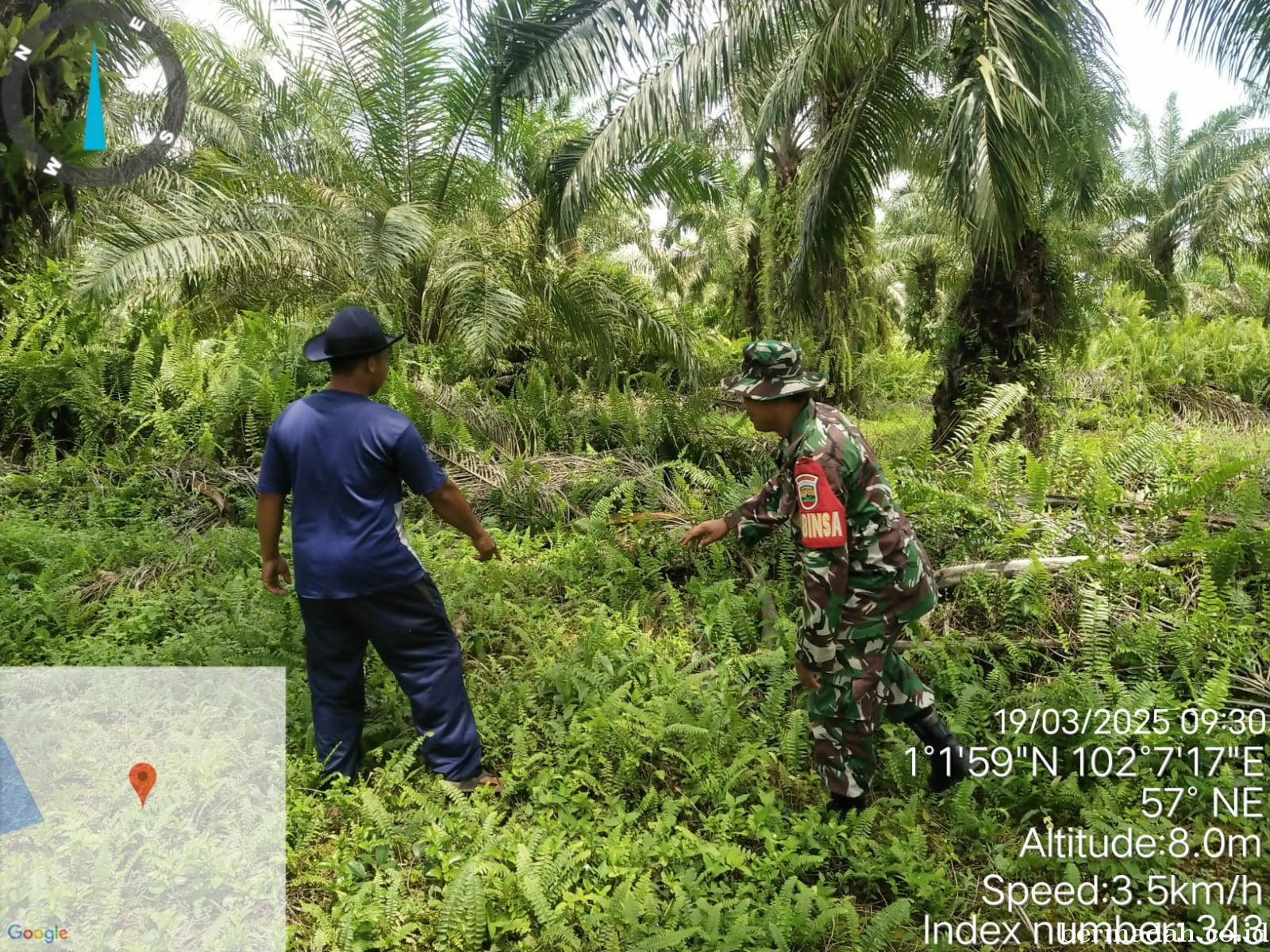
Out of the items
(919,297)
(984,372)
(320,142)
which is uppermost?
(919,297)

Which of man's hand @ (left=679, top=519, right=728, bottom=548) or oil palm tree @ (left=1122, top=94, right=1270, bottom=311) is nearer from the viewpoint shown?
man's hand @ (left=679, top=519, right=728, bottom=548)

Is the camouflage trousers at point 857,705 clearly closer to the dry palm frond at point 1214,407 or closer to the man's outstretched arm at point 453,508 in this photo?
the man's outstretched arm at point 453,508

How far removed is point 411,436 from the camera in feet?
9.82

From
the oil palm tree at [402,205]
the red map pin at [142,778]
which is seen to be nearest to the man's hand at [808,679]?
the red map pin at [142,778]

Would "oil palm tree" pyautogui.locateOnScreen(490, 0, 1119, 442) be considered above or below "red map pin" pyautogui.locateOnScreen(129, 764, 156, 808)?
above

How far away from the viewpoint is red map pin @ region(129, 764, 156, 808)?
3098 mm

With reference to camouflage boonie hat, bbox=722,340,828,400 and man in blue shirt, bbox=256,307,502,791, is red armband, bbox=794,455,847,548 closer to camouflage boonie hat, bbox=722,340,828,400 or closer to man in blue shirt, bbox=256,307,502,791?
camouflage boonie hat, bbox=722,340,828,400

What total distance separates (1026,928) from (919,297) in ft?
65.1

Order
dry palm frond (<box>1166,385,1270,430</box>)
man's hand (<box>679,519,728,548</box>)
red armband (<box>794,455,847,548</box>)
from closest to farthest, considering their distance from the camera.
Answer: red armband (<box>794,455,847,548</box>)
man's hand (<box>679,519,728,548</box>)
dry palm frond (<box>1166,385,1270,430</box>)

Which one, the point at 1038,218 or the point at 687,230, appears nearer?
the point at 1038,218

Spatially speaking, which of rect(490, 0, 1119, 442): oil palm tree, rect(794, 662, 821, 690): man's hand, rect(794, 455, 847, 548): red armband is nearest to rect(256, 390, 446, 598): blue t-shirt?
rect(794, 455, 847, 548): red armband

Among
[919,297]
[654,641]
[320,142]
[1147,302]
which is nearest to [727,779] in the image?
[654,641]

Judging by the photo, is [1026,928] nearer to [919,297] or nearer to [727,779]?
[727,779]

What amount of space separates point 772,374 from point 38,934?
3.06m
